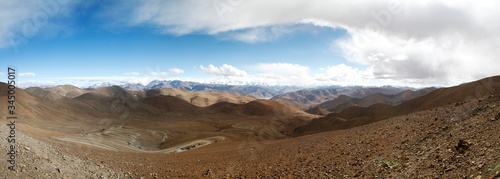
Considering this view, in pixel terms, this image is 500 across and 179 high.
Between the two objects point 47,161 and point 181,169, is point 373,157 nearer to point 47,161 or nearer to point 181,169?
point 181,169

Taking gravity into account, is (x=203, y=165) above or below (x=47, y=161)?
below

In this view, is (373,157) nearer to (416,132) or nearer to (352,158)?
(352,158)

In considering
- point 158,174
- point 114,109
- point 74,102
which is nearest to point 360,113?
point 158,174

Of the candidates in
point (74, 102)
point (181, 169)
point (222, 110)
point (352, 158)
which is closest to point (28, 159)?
point (181, 169)

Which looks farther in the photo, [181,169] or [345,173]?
[181,169]

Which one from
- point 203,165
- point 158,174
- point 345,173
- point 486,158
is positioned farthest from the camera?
point 203,165

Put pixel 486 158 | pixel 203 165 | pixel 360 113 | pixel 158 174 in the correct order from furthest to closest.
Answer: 1. pixel 360 113
2. pixel 203 165
3. pixel 158 174
4. pixel 486 158

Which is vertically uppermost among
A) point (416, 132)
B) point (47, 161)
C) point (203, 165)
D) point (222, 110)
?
point (416, 132)

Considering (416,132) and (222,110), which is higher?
(416,132)

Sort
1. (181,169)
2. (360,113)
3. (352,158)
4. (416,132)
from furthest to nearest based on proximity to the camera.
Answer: (360,113) < (181,169) < (416,132) < (352,158)
